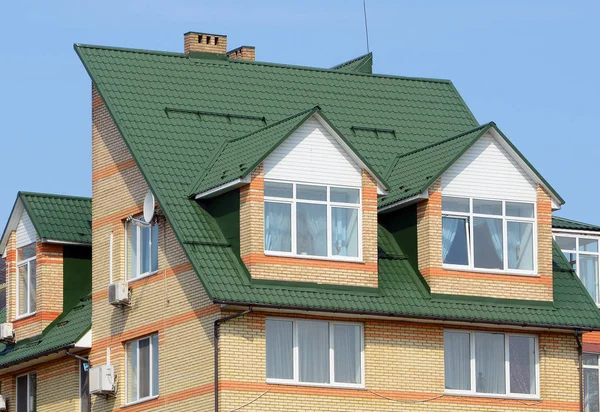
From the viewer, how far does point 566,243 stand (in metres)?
58.7

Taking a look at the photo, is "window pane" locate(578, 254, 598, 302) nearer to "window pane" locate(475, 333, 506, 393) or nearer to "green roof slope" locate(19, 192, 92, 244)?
"window pane" locate(475, 333, 506, 393)

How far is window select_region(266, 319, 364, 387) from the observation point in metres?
49.9

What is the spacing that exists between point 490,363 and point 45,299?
44.9ft

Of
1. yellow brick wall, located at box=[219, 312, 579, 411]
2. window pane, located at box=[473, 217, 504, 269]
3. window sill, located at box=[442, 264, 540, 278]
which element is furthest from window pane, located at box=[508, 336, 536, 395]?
window pane, located at box=[473, 217, 504, 269]

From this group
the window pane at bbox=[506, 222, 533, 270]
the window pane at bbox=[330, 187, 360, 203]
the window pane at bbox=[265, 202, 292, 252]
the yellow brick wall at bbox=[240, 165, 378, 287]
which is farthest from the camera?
the window pane at bbox=[506, 222, 533, 270]

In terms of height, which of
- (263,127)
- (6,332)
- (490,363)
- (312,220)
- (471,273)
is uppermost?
(263,127)

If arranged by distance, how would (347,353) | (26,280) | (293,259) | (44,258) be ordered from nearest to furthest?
1. (293,259)
2. (347,353)
3. (44,258)
4. (26,280)

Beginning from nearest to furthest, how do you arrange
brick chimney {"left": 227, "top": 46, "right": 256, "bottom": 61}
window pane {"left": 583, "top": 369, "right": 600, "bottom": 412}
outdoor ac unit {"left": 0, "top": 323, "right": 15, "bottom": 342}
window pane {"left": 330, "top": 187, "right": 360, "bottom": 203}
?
window pane {"left": 330, "top": 187, "right": 360, "bottom": 203}
window pane {"left": 583, "top": 369, "right": 600, "bottom": 412}
outdoor ac unit {"left": 0, "top": 323, "right": 15, "bottom": 342}
brick chimney {"left": 227, "top": 46, "right": 256, "bottom": 61}

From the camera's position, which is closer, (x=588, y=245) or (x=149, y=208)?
(x=149, y=208)

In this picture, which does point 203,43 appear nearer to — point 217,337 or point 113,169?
point 113,169

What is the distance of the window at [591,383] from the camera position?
56156mm

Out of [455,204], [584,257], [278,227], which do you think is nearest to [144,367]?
[278,227]

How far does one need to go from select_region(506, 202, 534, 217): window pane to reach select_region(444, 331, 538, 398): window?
329cm

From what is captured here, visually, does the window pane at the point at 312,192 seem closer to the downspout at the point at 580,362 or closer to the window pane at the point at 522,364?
the window pane at the point at 522,364
